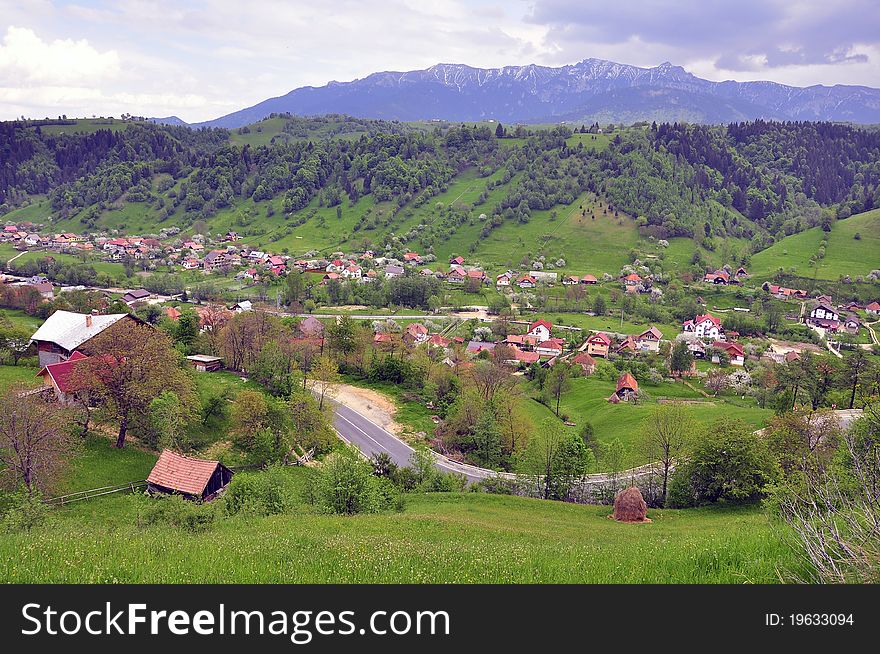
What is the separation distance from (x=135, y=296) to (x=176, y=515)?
308 ft

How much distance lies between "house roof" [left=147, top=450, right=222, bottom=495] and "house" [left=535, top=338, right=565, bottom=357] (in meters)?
59.7

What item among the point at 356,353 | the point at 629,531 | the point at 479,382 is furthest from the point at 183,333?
the point at 629,531

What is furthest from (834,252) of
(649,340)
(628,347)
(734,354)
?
(628,347)

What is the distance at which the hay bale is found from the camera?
95.5 feet

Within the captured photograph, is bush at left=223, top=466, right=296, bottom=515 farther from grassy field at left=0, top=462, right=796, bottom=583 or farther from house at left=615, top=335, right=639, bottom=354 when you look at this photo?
house at left=615, top=335, right=639, bottom=354

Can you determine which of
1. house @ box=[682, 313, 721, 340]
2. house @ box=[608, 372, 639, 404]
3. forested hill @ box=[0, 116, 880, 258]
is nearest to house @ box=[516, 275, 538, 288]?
forested hill @ box=[0, 116, 880, 258]

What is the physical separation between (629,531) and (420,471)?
15828 millimetres

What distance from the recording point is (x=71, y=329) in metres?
43.1

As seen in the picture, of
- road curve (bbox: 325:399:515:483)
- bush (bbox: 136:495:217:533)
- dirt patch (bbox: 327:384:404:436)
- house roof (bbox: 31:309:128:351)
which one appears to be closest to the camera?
bush (bbox: 136:495:217:533)

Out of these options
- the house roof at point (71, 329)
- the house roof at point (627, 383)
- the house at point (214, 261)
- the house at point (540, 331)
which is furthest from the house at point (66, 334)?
the house at point (214, 261)

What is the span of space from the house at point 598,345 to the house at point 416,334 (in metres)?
25.7

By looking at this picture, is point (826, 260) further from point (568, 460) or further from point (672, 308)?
point (568, 460)

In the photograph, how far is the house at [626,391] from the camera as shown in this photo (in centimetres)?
6488

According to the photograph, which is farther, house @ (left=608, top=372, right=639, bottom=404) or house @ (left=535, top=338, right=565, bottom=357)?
house @ (left=535, top=338, right=565, bottom=357)
